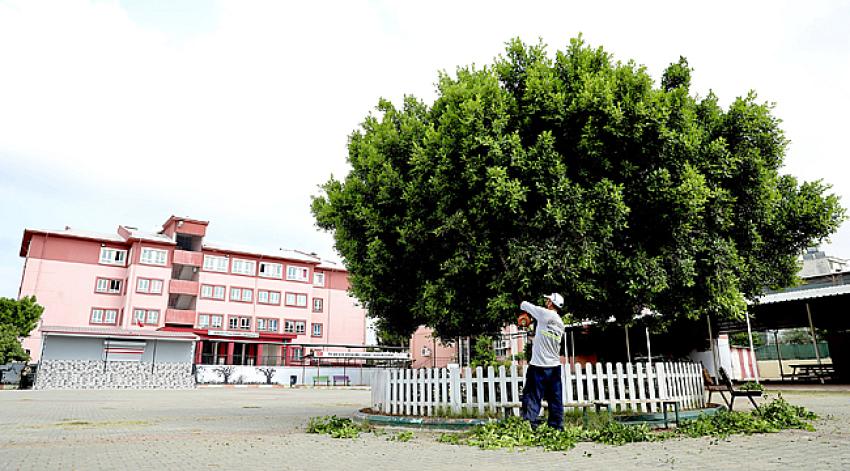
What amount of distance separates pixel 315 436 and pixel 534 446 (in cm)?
375

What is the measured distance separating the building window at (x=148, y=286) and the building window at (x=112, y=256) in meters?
A: 3.41

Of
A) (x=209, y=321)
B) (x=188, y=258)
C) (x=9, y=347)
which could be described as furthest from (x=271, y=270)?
(x=9, y=347)

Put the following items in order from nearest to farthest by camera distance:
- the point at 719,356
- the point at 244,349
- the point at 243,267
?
the point at 719,356 → the point at 244,349 → the point at 243,267

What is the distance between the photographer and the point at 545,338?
8484 millimetres

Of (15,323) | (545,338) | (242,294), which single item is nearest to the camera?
(545,338)

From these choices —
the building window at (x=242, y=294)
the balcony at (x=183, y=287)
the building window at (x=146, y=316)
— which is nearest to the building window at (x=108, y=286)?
the building window at (x=146, y=316)

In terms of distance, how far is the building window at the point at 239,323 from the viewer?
54.4m

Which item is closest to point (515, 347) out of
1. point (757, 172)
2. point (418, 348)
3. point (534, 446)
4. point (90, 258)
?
point (418, 348)

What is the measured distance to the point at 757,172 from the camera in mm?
11555

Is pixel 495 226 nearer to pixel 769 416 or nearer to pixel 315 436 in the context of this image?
pixel 315 436

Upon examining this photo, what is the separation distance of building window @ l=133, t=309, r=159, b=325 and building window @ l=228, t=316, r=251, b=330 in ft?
22.7

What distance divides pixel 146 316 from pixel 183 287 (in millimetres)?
4150

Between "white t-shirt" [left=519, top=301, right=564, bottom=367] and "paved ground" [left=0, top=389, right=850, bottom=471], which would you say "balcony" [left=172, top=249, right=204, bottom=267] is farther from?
"white t-shirt" [left=519, top=301, right=564, bottom=367]

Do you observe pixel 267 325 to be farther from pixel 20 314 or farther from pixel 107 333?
pixel 20 314
